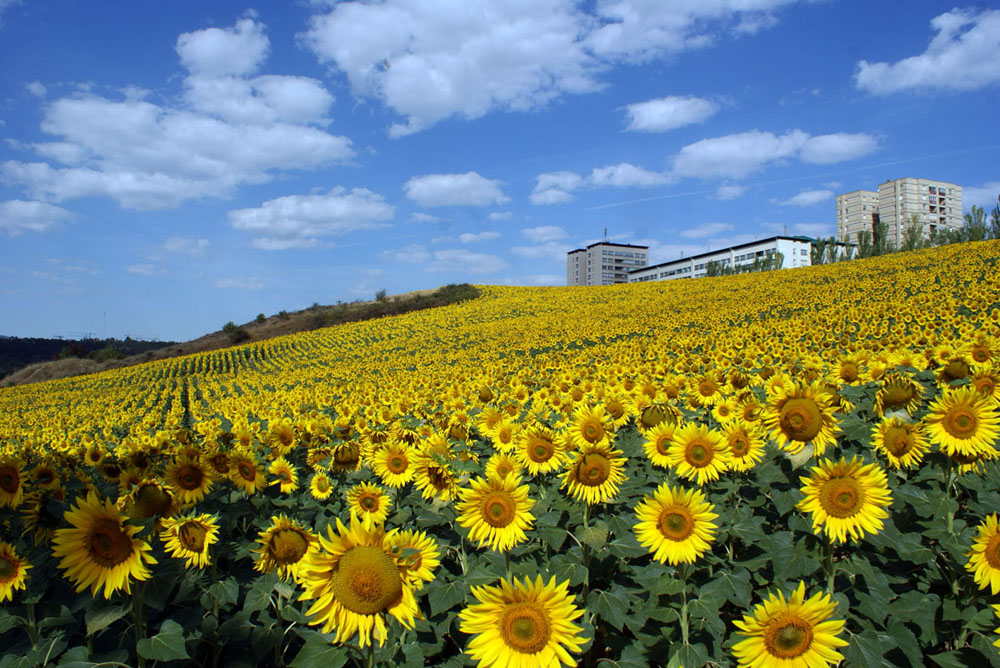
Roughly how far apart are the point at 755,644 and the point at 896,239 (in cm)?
18044

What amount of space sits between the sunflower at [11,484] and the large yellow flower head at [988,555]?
5.13m

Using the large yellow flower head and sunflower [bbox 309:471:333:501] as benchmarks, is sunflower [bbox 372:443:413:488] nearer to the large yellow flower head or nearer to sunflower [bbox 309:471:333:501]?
sunflower [bbox 309:471:333:501]

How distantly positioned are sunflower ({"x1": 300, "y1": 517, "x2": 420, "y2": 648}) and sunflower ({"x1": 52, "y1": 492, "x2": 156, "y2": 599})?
93cm

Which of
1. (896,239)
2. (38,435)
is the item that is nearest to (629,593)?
(38,435)

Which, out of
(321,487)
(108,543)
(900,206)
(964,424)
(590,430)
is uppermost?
(900,206)

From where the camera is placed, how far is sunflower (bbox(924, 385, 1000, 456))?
2.98m

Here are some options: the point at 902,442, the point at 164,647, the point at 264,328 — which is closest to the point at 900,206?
the point at 264,328

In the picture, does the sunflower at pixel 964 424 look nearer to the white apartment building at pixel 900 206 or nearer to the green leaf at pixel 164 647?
the green leaf at pixel 164 647

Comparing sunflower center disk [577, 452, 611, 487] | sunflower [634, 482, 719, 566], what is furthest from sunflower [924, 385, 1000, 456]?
sunflower center disk [577, 452, 611, 487]

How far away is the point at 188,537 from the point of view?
2887 mm

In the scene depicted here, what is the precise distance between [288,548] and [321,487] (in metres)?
1.75

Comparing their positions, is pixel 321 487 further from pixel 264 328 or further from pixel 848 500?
pixel 264 328

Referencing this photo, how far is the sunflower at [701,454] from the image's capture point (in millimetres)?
3314

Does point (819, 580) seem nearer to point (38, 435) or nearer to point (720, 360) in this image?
point (720, 360)
